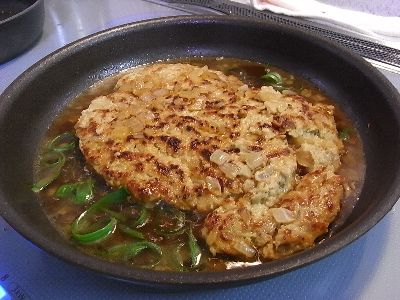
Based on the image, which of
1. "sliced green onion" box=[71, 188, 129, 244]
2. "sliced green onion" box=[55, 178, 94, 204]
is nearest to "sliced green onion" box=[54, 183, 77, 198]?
"sliced green onion" box=[55, 178, 94, 204]

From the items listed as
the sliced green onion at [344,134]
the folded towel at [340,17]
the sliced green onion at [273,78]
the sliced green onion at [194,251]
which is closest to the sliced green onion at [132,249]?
the sliced green onion at [194,251]

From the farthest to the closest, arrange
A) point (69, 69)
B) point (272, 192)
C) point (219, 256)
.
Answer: point (69, 69)
point (272, 192)
point (219, 256)

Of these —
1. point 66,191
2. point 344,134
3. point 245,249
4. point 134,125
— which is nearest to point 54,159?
point 66,191

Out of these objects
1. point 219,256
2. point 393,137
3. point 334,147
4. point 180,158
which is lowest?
point 219,256

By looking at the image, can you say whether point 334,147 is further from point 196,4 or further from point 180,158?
point 196,4

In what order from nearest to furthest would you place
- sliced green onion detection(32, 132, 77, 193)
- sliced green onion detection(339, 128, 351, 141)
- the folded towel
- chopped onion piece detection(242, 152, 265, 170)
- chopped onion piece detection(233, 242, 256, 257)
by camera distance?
chopped onion piece detection(233, 242, 256, 257), chopped onion piece detection(242, 152, 265, 170), sliced green onion detection(32, 132, 77, 193), sliced green onion detection(339, 128, 351, 141), the folded towel

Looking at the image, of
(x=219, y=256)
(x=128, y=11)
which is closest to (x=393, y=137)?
(x=219, y=256)

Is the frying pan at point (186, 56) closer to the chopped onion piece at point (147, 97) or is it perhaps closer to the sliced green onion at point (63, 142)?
the sliced green onion at point (63, 142)

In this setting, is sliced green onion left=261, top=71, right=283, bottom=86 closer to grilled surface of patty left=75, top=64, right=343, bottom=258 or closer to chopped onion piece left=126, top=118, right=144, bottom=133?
grilled surface of patty left=75, top=64, right=343, bottom=258
